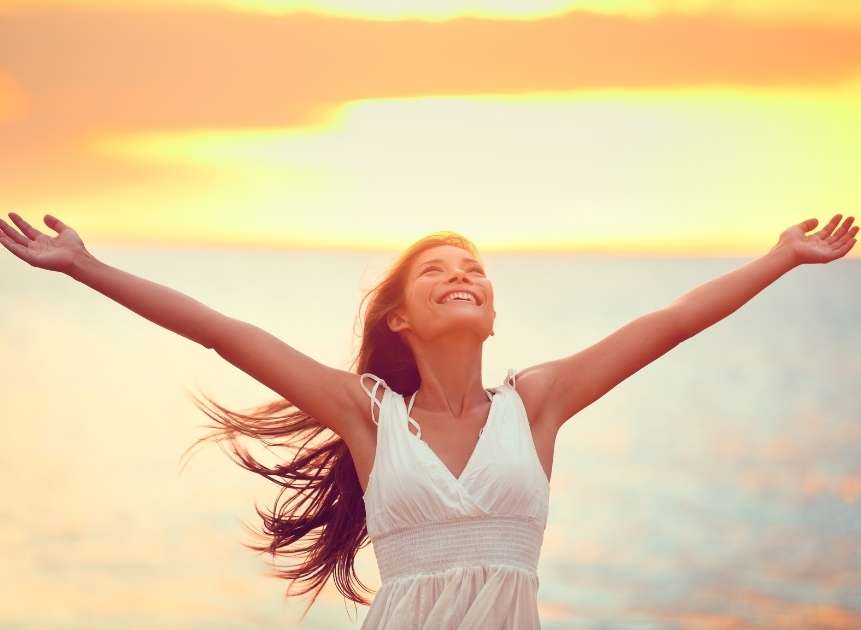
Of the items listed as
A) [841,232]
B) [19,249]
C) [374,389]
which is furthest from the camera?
[841,232]

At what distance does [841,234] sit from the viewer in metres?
4.84

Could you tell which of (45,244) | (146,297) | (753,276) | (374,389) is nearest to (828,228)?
(753,276)

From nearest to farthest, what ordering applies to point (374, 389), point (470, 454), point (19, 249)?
point (19, 249) < point (470, 454) < point (374, 389)

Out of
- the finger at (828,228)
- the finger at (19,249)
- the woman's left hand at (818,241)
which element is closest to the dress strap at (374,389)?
the finger at (19,249)

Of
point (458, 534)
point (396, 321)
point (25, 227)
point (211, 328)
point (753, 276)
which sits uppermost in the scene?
point (753, 276)

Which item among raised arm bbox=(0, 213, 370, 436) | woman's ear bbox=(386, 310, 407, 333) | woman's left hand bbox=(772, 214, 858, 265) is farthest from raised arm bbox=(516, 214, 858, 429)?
raised arm bbox=(0, 213, 370, 436)

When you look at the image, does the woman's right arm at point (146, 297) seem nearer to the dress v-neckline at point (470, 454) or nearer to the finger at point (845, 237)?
the dress v-neckline at point (470, 454)

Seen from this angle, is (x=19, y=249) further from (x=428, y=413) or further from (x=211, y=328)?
(x=428, y=413)

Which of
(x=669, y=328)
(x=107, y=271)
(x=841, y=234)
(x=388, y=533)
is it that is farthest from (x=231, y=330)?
(x=841, y=234)

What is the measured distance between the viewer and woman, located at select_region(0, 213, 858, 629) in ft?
14.8

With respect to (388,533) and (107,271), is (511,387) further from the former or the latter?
(107,271)

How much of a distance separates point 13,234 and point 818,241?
2119mm

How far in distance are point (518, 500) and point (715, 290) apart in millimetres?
767

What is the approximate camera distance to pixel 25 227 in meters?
4.53
